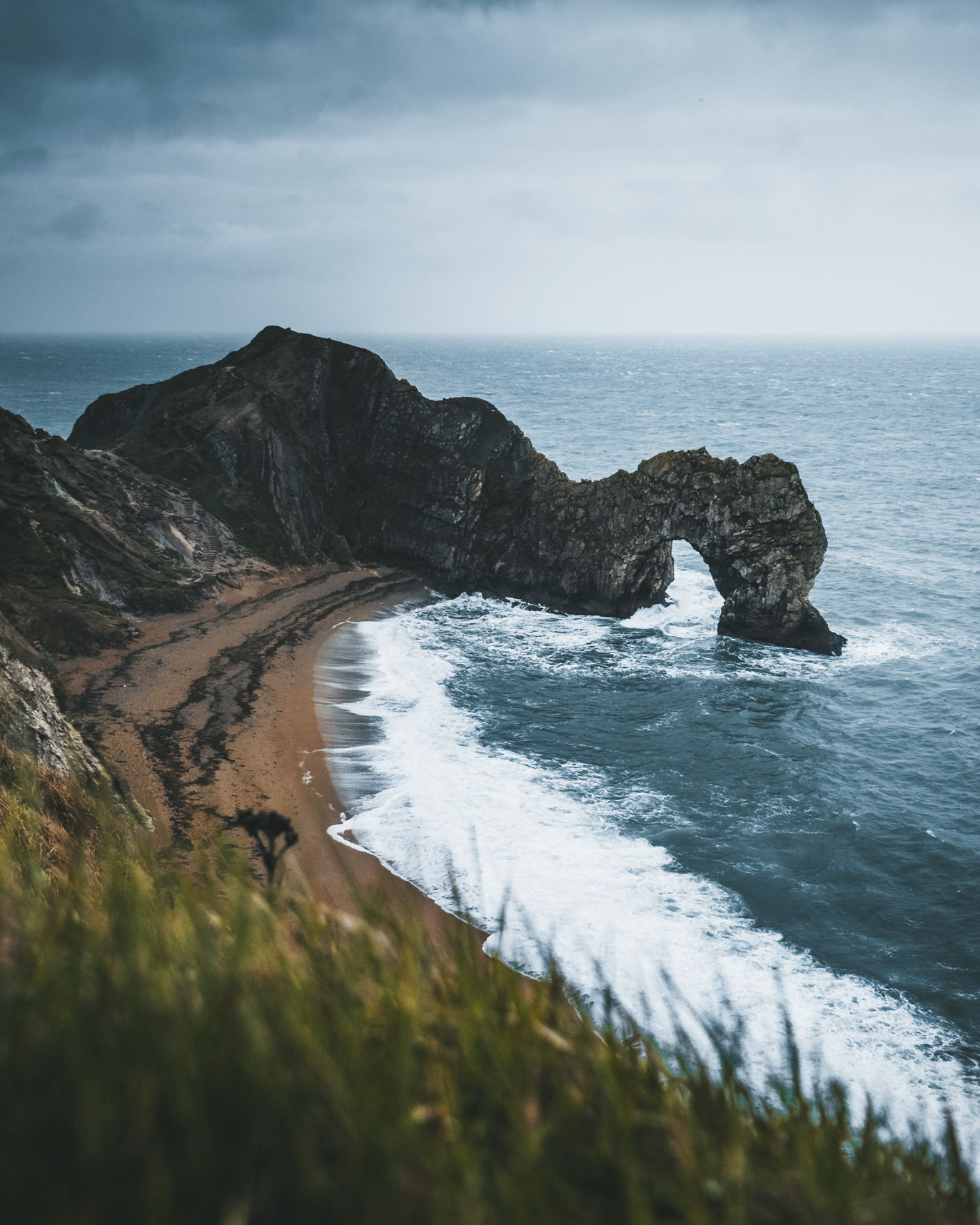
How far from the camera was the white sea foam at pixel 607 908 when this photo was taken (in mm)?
16281

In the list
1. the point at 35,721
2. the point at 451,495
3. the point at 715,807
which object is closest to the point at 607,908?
the point at 715,807

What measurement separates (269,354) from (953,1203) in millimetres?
63466

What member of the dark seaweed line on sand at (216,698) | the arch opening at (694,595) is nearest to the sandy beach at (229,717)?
the dark seaweed line on sand at (216,698)

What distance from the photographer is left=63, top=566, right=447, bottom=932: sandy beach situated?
77.0 feet

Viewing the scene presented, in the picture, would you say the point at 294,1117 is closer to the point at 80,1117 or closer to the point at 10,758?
the point at 80,1117

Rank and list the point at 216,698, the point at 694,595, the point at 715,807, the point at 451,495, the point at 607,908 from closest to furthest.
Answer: the point at 607,908 → the point at 715,807 → the point at 216,698 → the point at 694,595 → the point at 451,495

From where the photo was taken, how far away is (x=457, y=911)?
3545 millimetres

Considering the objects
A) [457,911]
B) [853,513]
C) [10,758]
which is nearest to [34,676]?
[10,758]

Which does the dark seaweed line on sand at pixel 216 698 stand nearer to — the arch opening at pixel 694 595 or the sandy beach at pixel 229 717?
the sandy beach at pixel 229 717

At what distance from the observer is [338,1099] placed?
100 inches

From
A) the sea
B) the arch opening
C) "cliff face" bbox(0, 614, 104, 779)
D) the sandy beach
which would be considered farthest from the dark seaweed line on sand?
the arch opening

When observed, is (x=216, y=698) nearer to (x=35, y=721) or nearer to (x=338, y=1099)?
(x=35, y=721)

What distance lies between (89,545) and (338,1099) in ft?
143

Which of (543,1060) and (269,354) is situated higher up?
(269,354)
